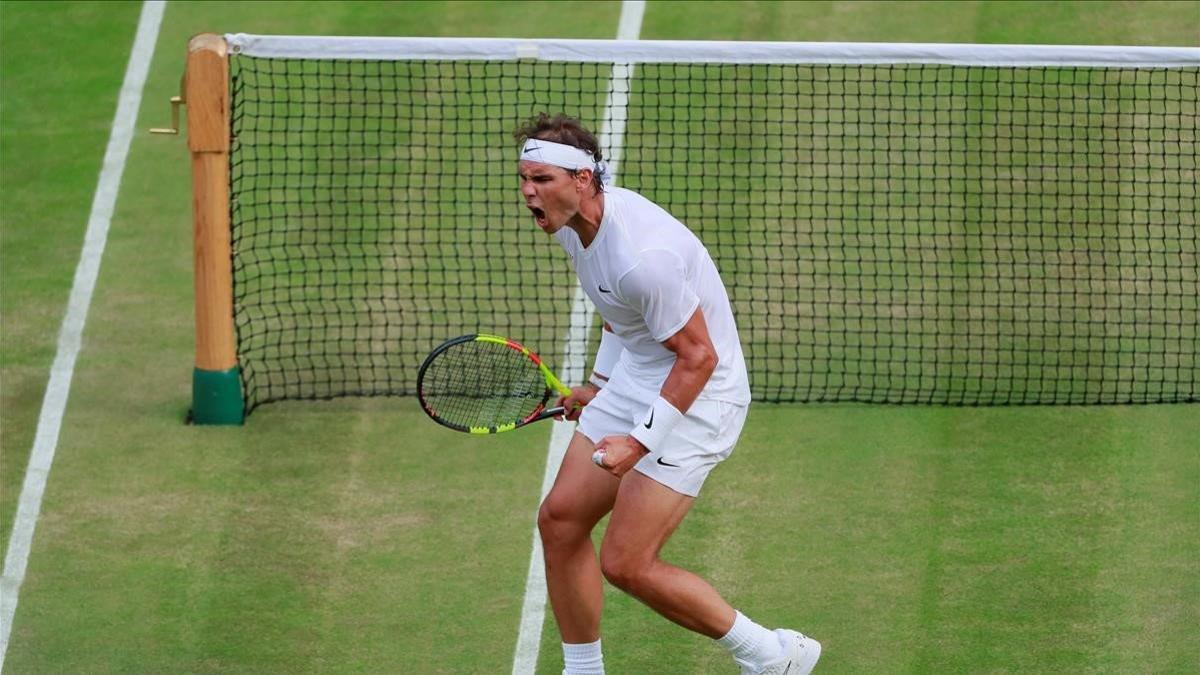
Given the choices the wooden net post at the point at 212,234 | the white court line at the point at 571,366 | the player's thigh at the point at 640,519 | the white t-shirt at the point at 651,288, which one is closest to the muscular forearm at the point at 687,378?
the white t-shirt at the point at 651,288

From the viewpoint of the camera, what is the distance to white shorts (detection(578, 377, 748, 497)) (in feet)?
23.4

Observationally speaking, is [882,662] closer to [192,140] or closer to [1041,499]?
[1041,499]

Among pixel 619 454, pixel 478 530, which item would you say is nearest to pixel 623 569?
pixel 619 454

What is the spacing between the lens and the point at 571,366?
10.7 metres

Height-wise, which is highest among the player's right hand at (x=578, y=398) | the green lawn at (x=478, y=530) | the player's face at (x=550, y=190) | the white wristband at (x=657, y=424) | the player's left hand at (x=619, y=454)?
the player's face at (x=550, y=190)

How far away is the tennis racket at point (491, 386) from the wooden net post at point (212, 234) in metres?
1.44

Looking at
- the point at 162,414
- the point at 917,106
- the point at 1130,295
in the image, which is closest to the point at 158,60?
the point at 162,414

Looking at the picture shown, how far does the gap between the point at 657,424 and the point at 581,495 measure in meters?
0.53

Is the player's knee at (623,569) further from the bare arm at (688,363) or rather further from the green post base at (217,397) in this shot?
the green post base at (217,397)

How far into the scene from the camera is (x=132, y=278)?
11695 millimetres

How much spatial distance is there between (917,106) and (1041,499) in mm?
4489

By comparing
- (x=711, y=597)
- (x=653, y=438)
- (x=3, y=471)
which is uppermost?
(x=653, y=438)

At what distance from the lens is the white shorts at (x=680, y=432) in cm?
714

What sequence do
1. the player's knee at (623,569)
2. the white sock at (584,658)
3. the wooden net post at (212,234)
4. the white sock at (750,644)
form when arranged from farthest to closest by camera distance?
the wooden net post at (212,234) < the white sock at (584,658) < the white sock at (750,644) < the player's knee at (623,569)
